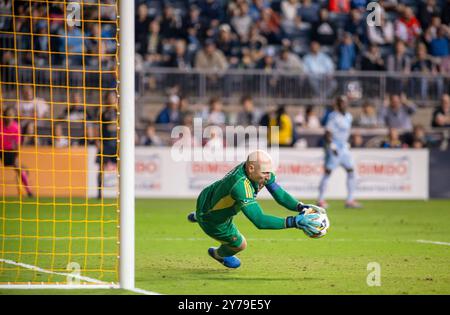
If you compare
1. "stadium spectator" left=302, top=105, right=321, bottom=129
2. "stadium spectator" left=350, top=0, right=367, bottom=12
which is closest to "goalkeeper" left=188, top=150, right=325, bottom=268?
"stadium spectator" left=302, top=105, right=321, bottom=129

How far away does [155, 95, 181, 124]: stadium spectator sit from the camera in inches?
878

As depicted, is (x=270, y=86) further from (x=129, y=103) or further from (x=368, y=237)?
(x=129, y=103)

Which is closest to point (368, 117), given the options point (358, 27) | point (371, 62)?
point (371, 62)

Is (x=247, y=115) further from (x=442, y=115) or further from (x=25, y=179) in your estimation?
(x=25, y=179)

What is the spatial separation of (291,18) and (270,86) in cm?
288

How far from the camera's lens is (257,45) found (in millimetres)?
24375

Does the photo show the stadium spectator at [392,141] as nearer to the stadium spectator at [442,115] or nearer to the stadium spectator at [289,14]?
the stadium spectator at [442,115]

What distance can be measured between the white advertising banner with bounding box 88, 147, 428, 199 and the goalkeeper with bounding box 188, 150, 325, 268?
10.7m

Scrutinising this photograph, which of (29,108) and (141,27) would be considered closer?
(29,108)

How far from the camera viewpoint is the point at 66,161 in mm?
20125

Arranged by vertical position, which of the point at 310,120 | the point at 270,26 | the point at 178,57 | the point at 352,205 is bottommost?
the point at 352,205

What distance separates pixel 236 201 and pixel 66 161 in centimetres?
1152
